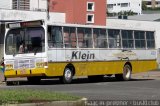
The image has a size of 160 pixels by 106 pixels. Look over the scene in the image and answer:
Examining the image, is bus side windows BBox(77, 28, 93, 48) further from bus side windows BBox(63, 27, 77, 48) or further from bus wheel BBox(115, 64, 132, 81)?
bus wheel BBox(115, 64, 132, 81)

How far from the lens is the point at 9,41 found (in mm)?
27828


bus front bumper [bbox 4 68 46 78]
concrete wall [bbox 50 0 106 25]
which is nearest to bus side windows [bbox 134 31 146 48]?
bus front bumper [bbox 4 68 46 78]

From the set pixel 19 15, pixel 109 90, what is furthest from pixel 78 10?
pixel 109 90

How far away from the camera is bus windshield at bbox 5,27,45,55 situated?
2677cm

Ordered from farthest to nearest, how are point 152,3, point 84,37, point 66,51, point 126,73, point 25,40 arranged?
point 152,3, point 126,73, point 84,37, point 66,51, point 25,40

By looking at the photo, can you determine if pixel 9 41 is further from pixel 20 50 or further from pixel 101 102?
pixel 101 102

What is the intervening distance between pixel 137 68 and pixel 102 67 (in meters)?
3.46

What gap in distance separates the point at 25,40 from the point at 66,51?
86.3 inches

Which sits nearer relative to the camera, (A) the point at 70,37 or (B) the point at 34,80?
(A) the point at 70,37

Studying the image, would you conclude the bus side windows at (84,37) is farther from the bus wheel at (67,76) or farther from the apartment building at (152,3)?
the apartment building at (152,3)

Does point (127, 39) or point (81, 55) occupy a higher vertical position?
point (127, 39)

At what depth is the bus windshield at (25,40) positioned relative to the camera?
2677 centimetres

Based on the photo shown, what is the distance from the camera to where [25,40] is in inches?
1072

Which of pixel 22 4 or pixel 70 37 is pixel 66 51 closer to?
pixel 70 37
